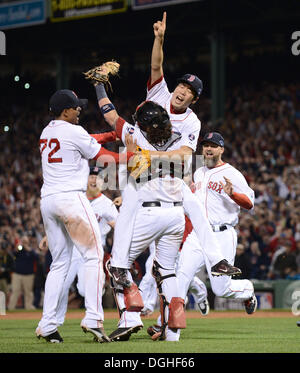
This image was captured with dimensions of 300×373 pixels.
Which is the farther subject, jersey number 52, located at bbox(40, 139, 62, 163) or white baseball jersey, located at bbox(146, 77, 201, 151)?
white baseball jersey, located at bbox(146, 77, 201, 151)

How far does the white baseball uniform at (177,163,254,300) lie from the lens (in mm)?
9477

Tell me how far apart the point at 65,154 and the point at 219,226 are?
304 centimetres

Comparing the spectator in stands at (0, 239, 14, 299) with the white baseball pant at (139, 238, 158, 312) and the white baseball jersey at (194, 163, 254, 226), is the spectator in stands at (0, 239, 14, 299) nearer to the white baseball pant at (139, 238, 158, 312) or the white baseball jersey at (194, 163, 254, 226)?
the white baseball pant at (139, 238, 158, 312)

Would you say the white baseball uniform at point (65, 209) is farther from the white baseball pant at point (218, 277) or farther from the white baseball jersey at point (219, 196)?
the white baseball jersey at point (219, 196)

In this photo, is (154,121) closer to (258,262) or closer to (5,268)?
(258,262)

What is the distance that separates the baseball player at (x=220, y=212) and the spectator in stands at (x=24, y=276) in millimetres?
8241

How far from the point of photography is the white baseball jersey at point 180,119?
25.6 feet

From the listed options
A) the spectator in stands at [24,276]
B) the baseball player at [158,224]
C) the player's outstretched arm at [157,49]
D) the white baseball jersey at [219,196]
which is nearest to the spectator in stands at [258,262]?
the spectator in stands at [24,276]

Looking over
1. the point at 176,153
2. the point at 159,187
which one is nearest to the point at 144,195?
the point at 159,187

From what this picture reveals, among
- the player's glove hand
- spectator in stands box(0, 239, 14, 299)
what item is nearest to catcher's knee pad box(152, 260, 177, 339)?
the player's glove hand

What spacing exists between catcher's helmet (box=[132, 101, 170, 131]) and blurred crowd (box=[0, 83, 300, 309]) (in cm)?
515

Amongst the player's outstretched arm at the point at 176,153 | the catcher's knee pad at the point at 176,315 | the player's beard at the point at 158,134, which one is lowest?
A: the catcher's knee pad at the point at 176,315
